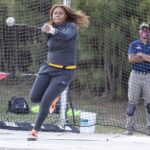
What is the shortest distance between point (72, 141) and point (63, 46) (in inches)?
54.4

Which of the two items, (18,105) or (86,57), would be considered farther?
(86,57)

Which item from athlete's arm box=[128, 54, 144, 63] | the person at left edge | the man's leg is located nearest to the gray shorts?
the man's leg

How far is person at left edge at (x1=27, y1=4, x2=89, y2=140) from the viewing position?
7.31 m

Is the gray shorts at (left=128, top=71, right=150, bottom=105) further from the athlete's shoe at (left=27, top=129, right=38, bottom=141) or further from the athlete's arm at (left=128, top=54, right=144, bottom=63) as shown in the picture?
the athlete's shoe at (left=27, top=129, right=38, bottom=141)

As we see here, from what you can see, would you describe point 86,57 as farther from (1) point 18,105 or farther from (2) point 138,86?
(2) point 138,86

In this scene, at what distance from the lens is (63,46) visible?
7.34 metres

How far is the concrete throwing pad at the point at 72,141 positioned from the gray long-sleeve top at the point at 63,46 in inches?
41.4

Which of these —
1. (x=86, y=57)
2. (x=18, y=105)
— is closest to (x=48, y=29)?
(x=18, y=105)

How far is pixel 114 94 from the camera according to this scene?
41.5 feet

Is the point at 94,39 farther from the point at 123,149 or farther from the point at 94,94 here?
the point at 123,149

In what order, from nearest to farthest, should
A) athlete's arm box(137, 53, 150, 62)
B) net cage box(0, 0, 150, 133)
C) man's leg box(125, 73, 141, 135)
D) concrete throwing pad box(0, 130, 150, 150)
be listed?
concrete throwing pad box(0, 130, 150, 150) < athlete's arm box(137, 53, 150, 62) < man's leg box(125, 73, 141, 135) < net cage box(0, 0, 150, 133)

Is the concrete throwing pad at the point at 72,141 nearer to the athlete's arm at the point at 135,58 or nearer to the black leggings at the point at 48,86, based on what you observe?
the black leggings at the point at 48,86

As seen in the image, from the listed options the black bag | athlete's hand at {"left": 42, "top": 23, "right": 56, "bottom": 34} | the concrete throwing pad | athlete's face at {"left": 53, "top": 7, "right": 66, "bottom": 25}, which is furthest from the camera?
the black bag

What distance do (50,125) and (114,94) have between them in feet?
11.9
